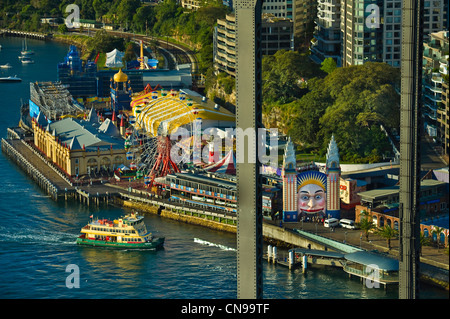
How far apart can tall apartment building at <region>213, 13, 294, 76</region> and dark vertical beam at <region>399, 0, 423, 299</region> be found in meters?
56.2

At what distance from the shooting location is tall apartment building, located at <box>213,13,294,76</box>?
88.5 meters

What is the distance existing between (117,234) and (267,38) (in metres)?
35.9

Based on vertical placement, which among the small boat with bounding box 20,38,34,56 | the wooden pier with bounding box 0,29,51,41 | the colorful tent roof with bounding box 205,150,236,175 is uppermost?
the colorful tent roof with bounding box 205,150,236,175

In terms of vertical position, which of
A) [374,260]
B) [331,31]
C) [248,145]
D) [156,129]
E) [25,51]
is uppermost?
[248,145]

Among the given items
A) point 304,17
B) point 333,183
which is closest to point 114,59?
point 304,17

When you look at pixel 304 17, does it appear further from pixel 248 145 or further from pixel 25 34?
pixel 248 145

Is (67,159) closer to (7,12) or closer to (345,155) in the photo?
(345,155)

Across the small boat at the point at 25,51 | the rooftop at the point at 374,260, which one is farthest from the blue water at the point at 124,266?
the small boat at the point at 25,51

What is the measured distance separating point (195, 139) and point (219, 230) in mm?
12087

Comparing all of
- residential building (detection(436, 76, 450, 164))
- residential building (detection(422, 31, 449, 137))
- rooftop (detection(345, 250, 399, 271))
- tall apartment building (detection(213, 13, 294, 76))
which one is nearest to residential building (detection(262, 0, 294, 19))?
tall apartment building (detection(213, 13, 294, 76))

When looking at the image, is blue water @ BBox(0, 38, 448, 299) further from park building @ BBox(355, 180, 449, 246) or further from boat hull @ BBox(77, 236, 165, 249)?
park building @ BBox(355, 180, 449, 246)

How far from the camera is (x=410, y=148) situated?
31578mm

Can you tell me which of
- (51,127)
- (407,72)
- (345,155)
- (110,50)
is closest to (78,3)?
(110,50)

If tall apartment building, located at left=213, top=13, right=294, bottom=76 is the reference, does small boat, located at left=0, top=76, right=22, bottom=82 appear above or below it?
below
